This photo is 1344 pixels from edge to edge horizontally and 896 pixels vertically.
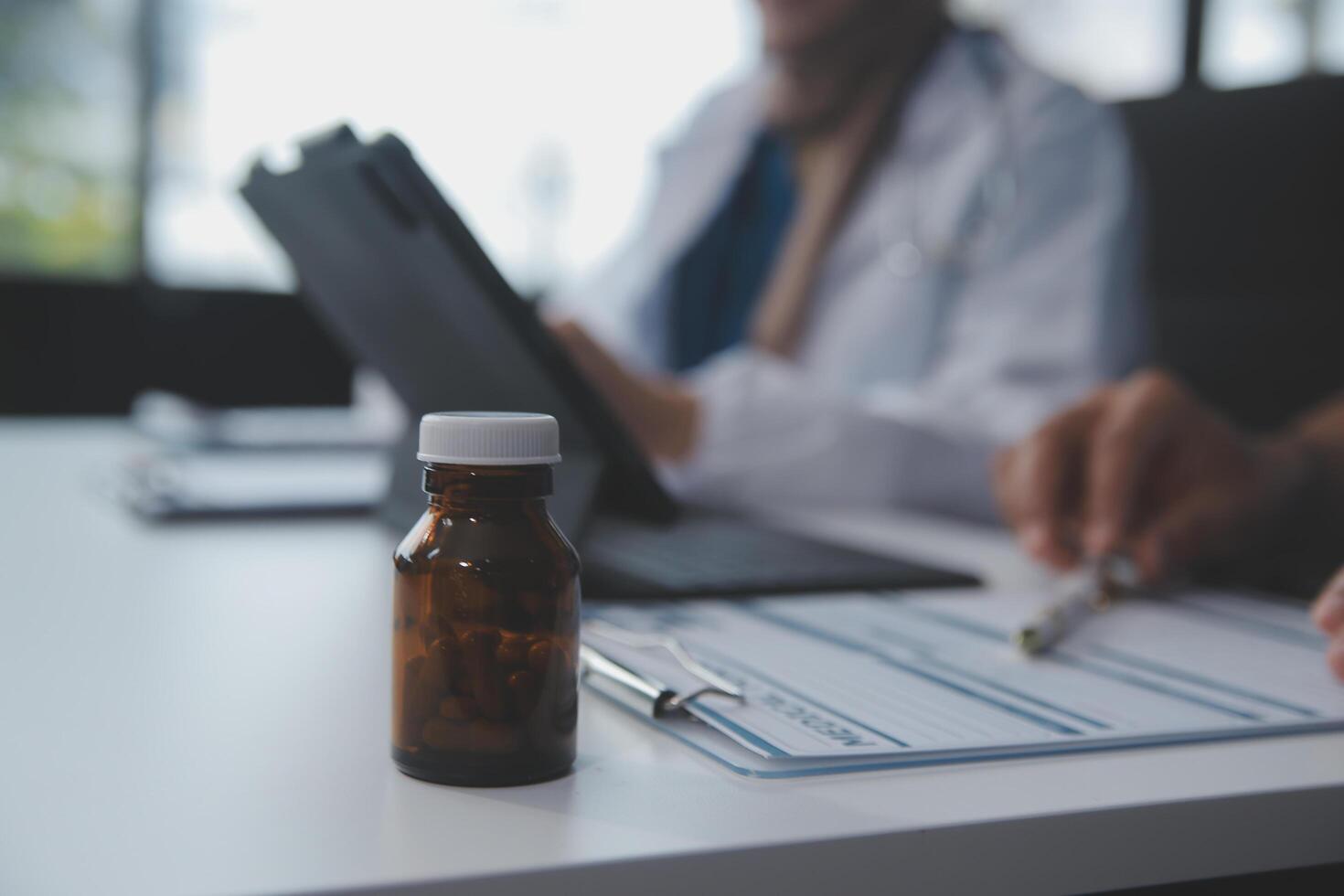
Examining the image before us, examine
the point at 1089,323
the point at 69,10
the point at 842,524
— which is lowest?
the point at 842,524

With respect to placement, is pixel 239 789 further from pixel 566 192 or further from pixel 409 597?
pixel 566 192

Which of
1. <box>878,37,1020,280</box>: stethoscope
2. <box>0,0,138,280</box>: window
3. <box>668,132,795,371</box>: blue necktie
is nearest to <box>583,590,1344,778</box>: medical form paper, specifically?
<box>878,37,1020,280</box>: stethoscope

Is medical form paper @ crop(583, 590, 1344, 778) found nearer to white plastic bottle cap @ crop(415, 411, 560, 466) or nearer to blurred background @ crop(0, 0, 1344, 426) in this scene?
white plastic bottle cap @ crop(415, 411, 560, 466)

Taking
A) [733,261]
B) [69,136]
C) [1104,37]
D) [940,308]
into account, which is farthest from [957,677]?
[1104,37]

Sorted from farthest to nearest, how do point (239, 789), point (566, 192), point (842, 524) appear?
1. point (566, 192)
2. point (842, 524)
3. point (239, 789)

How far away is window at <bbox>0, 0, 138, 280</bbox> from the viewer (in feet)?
8.47

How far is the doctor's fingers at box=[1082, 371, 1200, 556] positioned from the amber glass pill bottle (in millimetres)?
417

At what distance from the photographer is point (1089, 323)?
1153 millimetres

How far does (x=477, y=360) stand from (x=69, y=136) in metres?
2.41

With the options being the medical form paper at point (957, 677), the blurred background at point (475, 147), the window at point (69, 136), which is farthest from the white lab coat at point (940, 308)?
the window at point (69, 136)

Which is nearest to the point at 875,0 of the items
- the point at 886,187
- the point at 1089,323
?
the point at 886,187

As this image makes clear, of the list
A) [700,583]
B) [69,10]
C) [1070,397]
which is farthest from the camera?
[69,10]

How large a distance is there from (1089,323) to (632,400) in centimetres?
47

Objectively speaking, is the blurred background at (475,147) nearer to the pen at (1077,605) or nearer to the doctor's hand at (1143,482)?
the doctor's hand at (1143,482)
